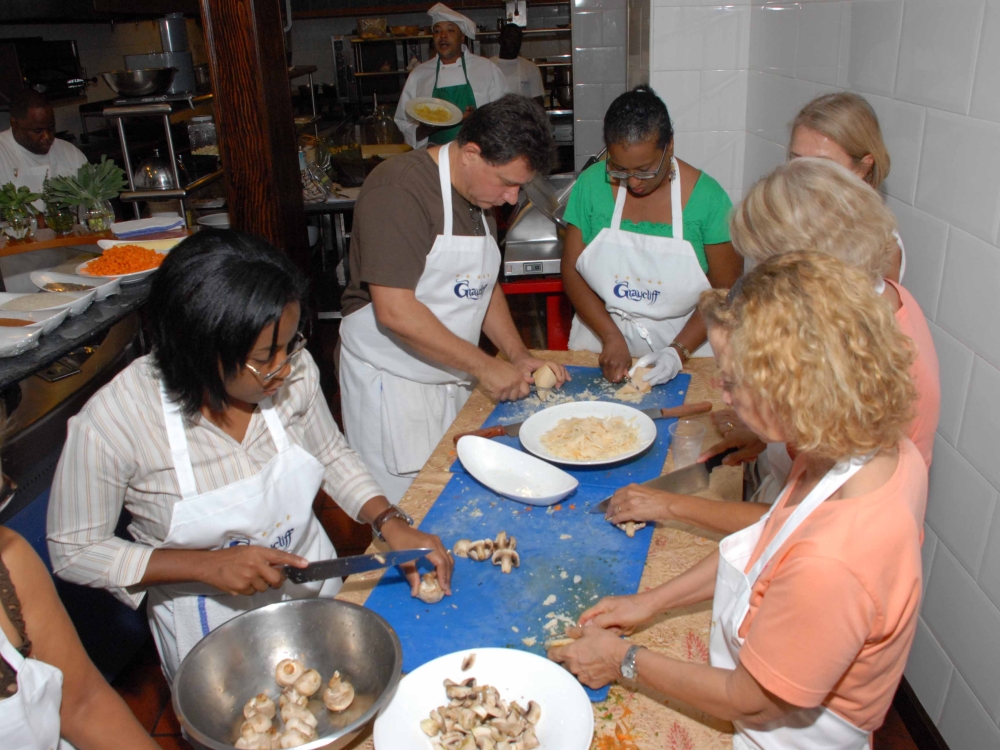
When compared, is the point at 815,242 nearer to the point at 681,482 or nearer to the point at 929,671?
the point at 681,482

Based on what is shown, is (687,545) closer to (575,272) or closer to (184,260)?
(184,260)

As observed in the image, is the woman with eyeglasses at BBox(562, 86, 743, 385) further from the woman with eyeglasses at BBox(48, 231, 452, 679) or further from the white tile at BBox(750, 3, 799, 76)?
the woman with eyeglasses at BBox(48, 231, 452, 679)

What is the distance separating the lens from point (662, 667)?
1380 millimetres

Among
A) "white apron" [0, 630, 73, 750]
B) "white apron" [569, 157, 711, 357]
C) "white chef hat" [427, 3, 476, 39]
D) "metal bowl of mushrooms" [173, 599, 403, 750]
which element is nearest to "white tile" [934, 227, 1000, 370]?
"white apron" [569, 157, 711, 357]

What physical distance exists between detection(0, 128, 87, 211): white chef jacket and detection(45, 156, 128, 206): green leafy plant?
1.89m

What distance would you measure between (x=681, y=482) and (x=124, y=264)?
2732 mm

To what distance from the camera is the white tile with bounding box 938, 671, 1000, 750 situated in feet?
7.16

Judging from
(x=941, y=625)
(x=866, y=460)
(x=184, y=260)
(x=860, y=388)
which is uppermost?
(x=184, y=260)

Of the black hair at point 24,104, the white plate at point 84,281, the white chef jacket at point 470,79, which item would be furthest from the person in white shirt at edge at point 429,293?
the white chef jacket at point 470,79

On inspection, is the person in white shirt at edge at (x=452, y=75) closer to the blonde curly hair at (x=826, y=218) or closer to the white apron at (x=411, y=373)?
the white apron at (x=411, y=373)

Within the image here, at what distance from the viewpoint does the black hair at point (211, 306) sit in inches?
62.0

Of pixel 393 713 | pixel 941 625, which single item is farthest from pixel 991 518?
pixel 393 713

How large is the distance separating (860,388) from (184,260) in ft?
4.36

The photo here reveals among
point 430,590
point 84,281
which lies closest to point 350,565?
point 430,590
